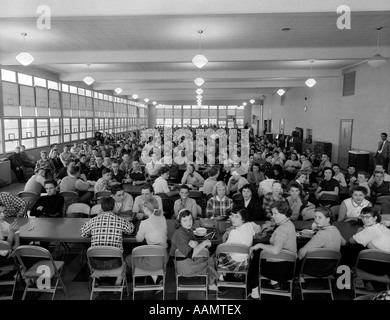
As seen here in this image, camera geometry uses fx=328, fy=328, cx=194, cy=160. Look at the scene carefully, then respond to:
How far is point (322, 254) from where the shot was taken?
339cm

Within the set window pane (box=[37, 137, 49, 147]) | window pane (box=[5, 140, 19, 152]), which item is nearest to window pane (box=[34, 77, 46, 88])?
window pane (box=[37, 137, 49, 147])

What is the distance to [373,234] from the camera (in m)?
3.62

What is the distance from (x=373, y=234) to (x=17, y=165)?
1044cm

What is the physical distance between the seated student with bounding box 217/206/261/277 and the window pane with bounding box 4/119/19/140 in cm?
982

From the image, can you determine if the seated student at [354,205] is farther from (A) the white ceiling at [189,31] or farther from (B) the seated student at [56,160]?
(B) the seated student at [56,160]

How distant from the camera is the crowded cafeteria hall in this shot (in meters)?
3.61

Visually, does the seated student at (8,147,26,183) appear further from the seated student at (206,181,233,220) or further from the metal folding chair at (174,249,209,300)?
the metal folding chair at (174,249,209,300)

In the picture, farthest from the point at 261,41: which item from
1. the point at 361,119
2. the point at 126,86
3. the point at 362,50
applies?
the point at 126,86

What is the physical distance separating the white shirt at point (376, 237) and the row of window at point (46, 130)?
10.7m

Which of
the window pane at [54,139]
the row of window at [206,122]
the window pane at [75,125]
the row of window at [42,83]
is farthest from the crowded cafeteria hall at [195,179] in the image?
the row of window at [206,122]

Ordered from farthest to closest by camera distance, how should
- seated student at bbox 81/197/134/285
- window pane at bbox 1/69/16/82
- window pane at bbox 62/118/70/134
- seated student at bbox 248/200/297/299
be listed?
window pane at bbox 62/118/70/134
window pane at bbox 1/69/16/82
seated student at bbox 81/197/134/285
seated student at bbox 248/200/297/299

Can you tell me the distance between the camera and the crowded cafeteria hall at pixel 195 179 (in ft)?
11.9

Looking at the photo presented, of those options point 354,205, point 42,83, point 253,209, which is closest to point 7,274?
point 253,209
